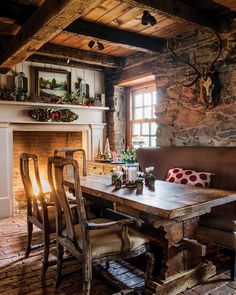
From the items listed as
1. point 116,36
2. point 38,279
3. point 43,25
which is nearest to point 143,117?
point 116,36

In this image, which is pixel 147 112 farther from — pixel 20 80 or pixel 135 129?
pixel 20 80

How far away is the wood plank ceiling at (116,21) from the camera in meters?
2.63

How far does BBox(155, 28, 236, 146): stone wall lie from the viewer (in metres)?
3.18

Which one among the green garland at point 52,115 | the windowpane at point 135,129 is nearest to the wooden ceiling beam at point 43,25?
the green garland at point 52,115

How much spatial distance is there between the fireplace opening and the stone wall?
1941 mm

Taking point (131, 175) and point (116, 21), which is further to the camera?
point (116, 21)

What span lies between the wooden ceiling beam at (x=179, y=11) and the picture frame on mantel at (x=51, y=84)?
2.29m

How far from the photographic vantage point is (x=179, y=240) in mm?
2092

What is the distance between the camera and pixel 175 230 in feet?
6.74

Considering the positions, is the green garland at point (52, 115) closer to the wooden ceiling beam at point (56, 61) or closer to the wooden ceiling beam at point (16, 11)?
the wooden ceiling beam at point (56, 61)

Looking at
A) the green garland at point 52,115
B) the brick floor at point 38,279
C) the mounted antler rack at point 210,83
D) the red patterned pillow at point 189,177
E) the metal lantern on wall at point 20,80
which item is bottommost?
the brick floor at point 38,279

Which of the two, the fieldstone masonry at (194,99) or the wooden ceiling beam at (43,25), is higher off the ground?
the wooden ceiling beam at (43,25)

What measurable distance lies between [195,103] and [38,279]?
104 inches

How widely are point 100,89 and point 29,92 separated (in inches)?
52.3
